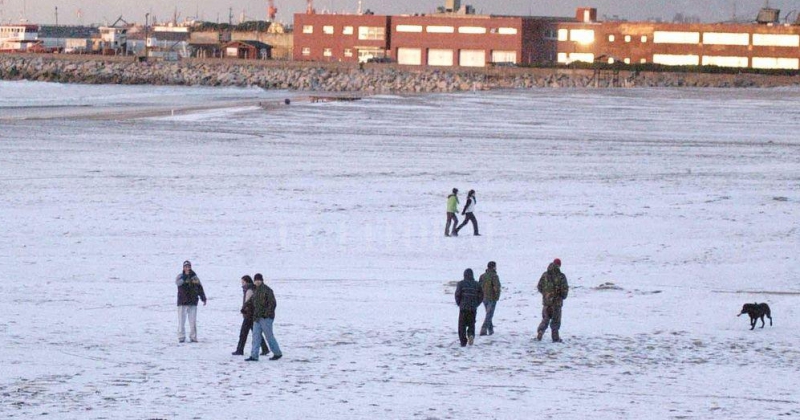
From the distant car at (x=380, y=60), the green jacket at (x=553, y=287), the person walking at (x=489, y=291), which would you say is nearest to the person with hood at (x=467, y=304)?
the person walking at (x=489, y=291)

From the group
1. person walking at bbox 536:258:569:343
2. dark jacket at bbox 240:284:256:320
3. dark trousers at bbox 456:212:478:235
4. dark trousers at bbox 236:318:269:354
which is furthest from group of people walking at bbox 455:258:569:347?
dark trousers at bbox 456:212:478:235

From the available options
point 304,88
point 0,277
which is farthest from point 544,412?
point 304,88

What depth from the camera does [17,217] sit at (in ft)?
84.3

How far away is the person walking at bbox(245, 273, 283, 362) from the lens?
1488 cm

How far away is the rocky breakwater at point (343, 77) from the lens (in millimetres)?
100812

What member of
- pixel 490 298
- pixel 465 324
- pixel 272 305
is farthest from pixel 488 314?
pixel 272 305

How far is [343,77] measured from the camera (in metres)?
106

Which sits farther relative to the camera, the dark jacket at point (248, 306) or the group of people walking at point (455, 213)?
the group of people walking at point (455, 213)

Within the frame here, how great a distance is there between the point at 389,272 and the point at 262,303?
6235 millimetres

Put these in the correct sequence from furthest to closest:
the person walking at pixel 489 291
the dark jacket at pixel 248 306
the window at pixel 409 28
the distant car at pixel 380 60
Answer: the window at pixel 409 28 → the distant car at pixel 380 60 → the person walking at pixel 489 291 → the dark jacket at pixel 248 306

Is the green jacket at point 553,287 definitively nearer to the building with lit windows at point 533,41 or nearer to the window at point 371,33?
the building with lit windows at point 533,41

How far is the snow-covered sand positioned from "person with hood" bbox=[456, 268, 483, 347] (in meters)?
0.28

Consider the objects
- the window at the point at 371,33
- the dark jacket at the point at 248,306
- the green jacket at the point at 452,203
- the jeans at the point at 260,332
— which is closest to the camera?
the jeans at the point at 260,332

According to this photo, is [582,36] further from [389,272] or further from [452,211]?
[389,272]
